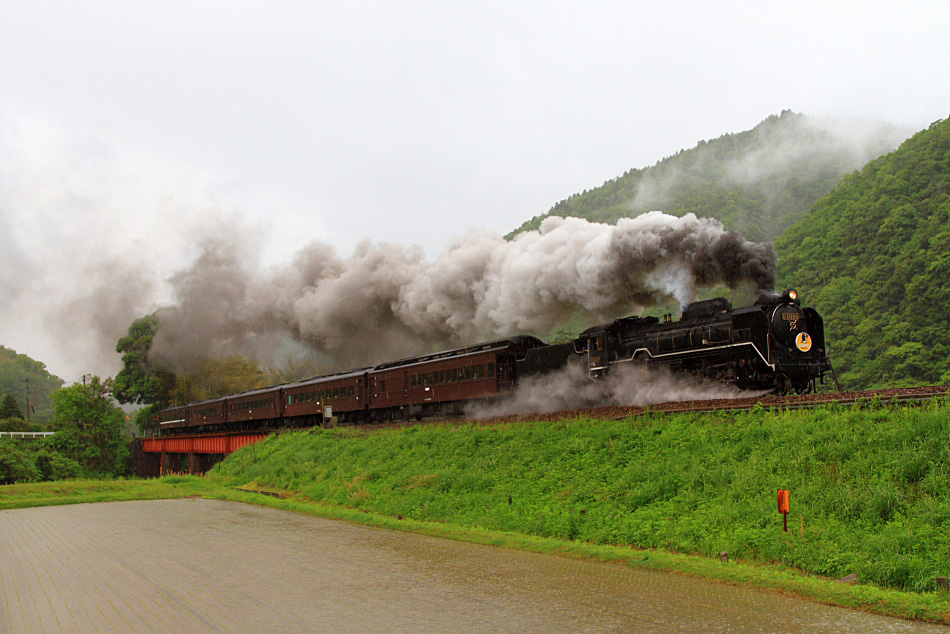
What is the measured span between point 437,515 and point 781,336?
10.6 meters

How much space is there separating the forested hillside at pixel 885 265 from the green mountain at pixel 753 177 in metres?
23.3

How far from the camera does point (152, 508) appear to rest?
23.3 meters

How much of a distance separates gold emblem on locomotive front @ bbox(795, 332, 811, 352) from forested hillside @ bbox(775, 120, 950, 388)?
3204cm

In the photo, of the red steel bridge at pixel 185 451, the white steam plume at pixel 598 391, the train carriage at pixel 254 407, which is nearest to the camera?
the white steam plume at pixel 598 391

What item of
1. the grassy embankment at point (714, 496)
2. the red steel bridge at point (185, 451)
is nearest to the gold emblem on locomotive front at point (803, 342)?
the grassy embankment at point (714, 496)

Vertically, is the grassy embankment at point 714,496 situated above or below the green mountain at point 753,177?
below

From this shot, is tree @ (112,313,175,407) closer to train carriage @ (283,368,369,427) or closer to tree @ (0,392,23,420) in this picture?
tree @ (0,392,23,420)

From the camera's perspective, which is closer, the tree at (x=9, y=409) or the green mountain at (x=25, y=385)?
the tree at (x=9, y=409)

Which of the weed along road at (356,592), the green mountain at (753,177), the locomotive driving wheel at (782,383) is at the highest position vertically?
the green mountain at (753,177)

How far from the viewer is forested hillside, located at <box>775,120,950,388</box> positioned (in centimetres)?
5066

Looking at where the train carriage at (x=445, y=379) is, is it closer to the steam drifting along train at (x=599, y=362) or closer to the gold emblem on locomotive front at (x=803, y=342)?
the steam drifting along train at (x=599, y=362)

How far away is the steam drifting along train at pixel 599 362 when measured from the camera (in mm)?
19562

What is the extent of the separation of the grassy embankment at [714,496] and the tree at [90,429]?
5695cm

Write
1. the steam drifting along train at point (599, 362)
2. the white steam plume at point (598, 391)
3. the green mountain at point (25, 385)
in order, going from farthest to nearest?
1. the green mountain at point (25, 385)
2. the white steam plume at point (598, 391)
3. the steam drifting along train at point (599, 362)
